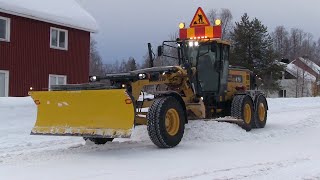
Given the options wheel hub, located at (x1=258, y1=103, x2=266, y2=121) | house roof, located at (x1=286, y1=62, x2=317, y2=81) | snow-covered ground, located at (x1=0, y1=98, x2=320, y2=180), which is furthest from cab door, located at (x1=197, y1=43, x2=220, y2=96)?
house roof, located at (x1=286, y1=62, x2=317, y2=81)

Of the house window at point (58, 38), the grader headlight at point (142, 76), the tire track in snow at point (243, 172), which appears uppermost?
the house window at point (58, 38)

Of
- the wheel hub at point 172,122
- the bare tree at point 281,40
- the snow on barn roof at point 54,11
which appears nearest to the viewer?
the wheel hub at point 172,122

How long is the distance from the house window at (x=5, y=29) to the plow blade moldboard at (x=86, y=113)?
39.6ft

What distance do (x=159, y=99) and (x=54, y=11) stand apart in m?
14.8

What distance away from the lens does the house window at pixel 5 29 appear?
20.7 m

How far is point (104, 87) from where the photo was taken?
9000 millimetres

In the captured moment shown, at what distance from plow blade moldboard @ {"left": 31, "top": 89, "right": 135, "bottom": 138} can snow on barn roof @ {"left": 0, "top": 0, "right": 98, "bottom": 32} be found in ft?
38.5

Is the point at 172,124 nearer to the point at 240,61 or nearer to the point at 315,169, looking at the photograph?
the point at 315,169

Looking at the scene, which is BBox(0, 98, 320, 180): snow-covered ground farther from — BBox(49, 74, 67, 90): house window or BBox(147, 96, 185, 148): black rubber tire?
BBox(49, 74, 67, 90): house window

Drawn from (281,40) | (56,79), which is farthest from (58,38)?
(281,40)

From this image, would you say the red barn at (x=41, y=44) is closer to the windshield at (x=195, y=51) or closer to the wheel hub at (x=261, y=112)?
the windshield at (x=195, y=51)

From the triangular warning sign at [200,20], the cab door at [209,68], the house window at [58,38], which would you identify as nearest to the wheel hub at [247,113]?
the cab door at [209,68]

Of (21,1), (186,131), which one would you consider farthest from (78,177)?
(21,1)

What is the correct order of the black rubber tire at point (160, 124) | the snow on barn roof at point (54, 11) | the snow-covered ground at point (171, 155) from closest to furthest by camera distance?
the snow-covered ground at point (171, 155) < the black rubber tire at point (160, 124) < the snow on barn roof at point (54, 11)
